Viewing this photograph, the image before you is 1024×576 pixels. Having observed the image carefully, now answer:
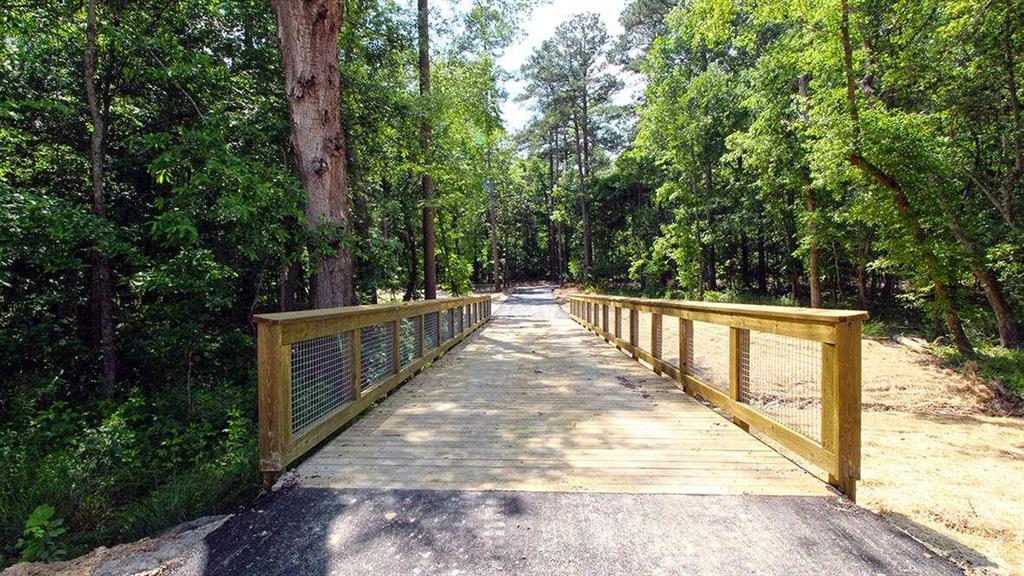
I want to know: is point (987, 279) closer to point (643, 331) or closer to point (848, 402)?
point (643, 331)

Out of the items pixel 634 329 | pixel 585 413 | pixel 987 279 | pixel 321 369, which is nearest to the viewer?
pixel 321 369

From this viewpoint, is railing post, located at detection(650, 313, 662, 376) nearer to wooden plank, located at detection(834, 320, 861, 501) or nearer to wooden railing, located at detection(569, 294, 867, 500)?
wooden railing, located at detection(569, 294, 867, 500)

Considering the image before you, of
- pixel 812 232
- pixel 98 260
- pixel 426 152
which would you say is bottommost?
pixel 98 260

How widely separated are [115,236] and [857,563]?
19.5ft

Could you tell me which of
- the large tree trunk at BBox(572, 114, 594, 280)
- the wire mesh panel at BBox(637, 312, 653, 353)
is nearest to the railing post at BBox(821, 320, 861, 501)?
the wire mesh panel at BBox(637, 312, 653, 353)

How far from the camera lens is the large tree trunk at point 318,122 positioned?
480 centimetres

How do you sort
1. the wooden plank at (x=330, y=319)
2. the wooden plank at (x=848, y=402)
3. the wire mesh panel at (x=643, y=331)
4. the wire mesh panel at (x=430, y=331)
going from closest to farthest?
the wooden plank at (x=848, y=402), the wooden plank at (x=330, y=319), the wire mesh panel at (x=430, y=331), the wire mesh panel at (x=643, y=331)

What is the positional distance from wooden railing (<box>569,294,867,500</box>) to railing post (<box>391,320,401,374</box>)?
9.86ft

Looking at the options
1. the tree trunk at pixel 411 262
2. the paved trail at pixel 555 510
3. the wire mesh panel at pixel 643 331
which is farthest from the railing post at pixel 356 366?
the tree trunk at pixel 411 262

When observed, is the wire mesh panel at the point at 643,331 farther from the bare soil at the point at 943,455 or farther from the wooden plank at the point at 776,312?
the wooden plank at the point at 776,312

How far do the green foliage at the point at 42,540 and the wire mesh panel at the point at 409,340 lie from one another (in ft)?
9.79

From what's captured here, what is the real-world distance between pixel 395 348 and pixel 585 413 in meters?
2.24

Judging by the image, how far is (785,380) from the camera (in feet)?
11.7

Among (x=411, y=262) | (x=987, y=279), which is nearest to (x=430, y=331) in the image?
(x=411, y=262)
